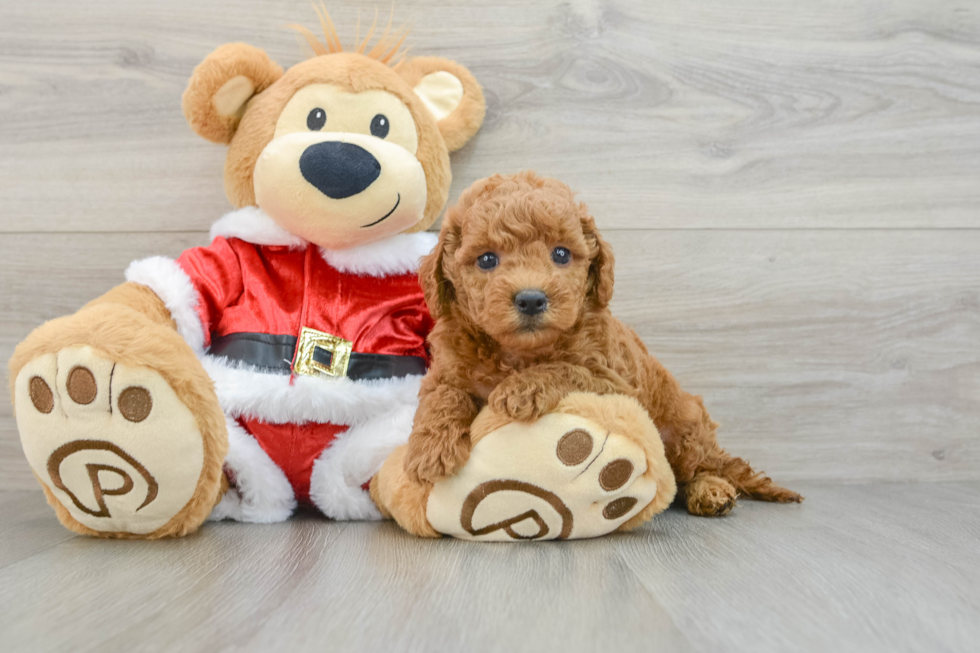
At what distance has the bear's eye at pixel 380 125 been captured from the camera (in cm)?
97

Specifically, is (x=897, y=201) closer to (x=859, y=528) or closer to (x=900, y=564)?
(x=859, y=528)

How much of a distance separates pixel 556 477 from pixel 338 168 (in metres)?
0.46

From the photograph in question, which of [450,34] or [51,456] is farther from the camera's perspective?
[450,34]

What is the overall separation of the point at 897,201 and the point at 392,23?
90cm

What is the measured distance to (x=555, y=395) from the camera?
75 centimetres

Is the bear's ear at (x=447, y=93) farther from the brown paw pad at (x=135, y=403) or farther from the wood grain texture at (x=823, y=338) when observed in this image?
the brown paw pad at (x=135, y=403)

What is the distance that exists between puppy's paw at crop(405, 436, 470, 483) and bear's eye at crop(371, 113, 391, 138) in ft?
1.43

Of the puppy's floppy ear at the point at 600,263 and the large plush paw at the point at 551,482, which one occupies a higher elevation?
the puppy's floppy ear at the point at 600,263

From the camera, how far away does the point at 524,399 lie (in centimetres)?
74

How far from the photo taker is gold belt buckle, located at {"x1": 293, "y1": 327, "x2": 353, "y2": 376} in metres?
0.93

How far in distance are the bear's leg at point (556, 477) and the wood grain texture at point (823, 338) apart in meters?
0.45

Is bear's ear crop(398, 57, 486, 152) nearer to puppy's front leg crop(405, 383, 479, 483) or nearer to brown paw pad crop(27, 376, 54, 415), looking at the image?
puppy's front leg crop(405, 383, 479, 483)

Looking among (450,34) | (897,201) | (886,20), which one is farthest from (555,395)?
(886,20)

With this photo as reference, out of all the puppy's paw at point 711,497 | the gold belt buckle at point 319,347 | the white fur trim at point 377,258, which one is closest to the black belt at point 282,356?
the gold belt buckle at point 319,347
